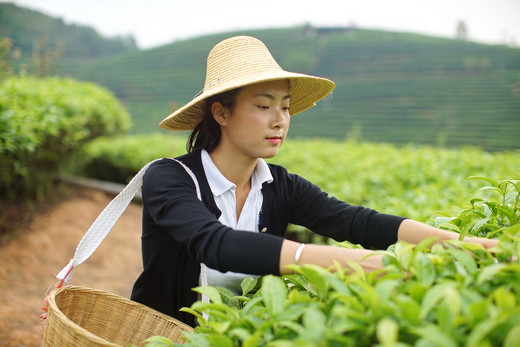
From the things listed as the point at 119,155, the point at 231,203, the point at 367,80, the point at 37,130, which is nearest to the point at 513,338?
the point at 231,203

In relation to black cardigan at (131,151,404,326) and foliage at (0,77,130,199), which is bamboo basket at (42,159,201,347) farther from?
foliage at (0,77,130,199)

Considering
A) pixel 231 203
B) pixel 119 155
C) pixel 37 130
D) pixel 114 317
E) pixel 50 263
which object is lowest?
pixel 50 263

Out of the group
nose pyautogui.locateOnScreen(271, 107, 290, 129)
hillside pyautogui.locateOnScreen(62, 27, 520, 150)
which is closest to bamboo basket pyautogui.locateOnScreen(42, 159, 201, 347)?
nose pyautogui.locateOnScreen(271, 107, 290, 129)

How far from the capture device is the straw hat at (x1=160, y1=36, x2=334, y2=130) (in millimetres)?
1545

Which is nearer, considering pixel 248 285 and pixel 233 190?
pixel 248 285

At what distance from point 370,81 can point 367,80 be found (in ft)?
0.68

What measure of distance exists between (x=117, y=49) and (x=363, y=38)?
15.7m

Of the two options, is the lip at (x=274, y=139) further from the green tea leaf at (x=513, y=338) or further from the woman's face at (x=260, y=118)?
the green tea leaf at (x=513, y=338)

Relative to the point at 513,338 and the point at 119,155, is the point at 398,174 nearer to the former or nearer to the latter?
the point at 513,338

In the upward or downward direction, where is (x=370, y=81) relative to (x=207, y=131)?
upward

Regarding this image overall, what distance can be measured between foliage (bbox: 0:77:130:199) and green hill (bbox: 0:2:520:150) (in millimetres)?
8870

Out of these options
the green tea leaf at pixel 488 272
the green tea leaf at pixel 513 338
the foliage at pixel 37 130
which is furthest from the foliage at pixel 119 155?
the green tea leaf at pixel 513 338

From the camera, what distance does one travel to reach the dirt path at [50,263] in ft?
10.6

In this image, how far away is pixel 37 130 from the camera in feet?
14.5
